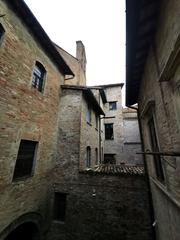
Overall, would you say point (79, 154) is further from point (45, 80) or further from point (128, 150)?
point (128, 150)

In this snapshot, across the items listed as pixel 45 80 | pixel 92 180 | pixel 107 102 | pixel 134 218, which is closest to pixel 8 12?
pixel 45 80

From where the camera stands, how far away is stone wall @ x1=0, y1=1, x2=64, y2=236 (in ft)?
14.3

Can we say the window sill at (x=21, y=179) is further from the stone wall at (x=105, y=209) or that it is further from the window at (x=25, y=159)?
the stone wall at (x=105, y=209)

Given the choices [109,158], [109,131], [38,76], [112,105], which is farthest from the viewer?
[112,105]

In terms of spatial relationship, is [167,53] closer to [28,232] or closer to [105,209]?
[105,209]

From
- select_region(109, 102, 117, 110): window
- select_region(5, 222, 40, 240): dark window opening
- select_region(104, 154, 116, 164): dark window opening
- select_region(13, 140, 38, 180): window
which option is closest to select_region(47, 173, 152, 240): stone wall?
select_region(5, 222, 40, 240): dark window opening

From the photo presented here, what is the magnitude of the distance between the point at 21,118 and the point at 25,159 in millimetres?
1704

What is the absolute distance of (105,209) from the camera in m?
6.76

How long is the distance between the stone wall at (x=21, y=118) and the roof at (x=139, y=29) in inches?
157

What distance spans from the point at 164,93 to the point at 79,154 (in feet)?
18.9

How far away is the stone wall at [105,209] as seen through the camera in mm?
6402

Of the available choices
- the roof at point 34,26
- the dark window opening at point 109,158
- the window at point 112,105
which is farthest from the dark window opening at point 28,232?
the window at point 112,105

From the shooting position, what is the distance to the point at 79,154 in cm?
758

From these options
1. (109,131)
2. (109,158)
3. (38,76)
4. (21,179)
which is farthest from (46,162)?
(109,131)
